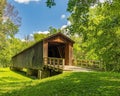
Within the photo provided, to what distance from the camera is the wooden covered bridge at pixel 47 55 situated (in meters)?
34.2

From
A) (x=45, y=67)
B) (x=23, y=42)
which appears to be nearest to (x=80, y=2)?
(x=45, y=67)

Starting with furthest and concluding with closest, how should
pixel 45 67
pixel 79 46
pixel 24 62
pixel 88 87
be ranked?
pixel 79 46
pixel 24 62
pixel 45 67
pixel 88 87

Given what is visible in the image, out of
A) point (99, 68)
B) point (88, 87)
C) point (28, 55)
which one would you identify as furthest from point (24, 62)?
point (88, 87)

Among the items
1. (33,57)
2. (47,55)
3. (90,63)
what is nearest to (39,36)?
(33,57)

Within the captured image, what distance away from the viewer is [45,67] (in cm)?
3531

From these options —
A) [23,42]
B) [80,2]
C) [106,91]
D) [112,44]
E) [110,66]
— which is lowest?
[106,91]

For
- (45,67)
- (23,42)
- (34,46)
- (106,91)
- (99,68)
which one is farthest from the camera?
(23,42)

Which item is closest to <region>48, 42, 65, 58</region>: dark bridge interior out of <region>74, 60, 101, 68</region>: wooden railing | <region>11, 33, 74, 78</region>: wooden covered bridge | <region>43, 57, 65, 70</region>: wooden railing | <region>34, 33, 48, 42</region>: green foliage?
<region>11, 33, 74, 78</region>: wooden covered bridge

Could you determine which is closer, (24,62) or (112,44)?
(112,44)

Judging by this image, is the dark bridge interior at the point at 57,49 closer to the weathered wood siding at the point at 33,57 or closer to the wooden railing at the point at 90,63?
the weathered wood siding at the point at 33,57

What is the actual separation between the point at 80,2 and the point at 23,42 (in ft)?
310

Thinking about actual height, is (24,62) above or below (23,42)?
below

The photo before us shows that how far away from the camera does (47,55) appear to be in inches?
1427

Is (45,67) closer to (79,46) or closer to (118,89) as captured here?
(118,89)
